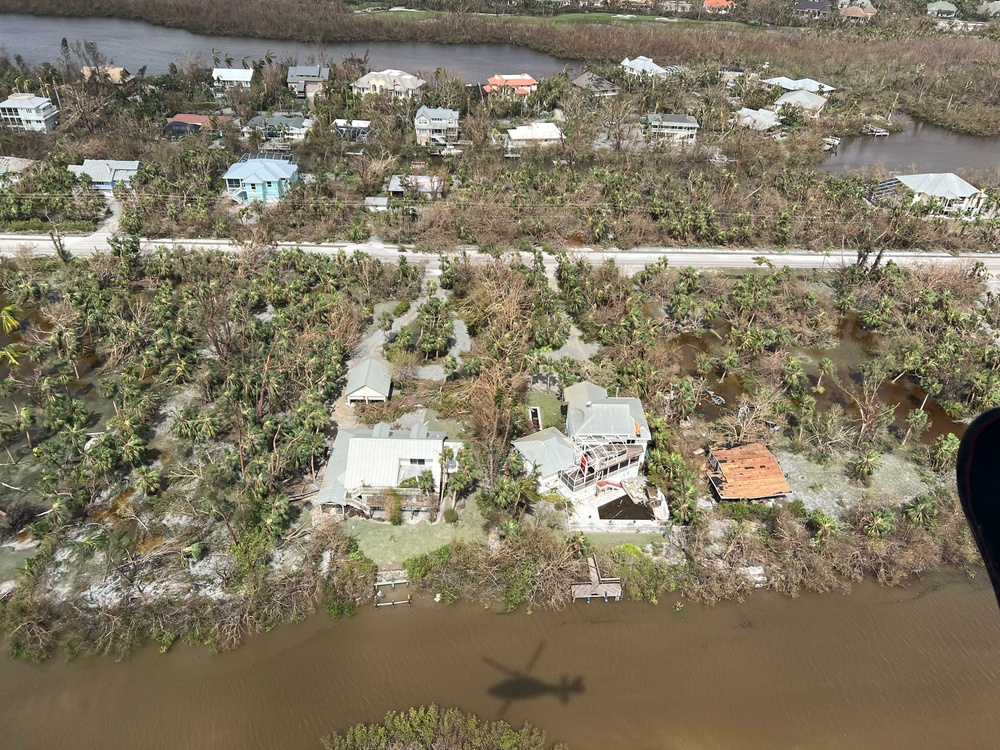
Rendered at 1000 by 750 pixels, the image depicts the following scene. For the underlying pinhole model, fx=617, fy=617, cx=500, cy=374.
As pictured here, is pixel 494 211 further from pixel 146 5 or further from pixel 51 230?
pixel 146 5

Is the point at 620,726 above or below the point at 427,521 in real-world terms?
below

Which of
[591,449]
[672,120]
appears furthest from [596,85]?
[591,449]

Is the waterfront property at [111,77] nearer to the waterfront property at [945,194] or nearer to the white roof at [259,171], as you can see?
the white roof at [259,171]

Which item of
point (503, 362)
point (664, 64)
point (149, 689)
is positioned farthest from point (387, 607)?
point (664, 64)

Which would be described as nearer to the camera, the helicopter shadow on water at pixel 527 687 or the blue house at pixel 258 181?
the helicopter shadow on water at pixel 527 687

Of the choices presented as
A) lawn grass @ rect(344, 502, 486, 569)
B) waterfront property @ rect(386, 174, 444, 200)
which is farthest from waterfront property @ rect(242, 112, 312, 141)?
lawn grass @ rect(344, 502, 486, 569)

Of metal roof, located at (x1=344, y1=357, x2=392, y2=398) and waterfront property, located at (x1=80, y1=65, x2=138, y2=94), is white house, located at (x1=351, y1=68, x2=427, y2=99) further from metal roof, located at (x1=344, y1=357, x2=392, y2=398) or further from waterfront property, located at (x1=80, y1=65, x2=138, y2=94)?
metal roof, located at (x1=344, y1=357, x2=392, y2=398)

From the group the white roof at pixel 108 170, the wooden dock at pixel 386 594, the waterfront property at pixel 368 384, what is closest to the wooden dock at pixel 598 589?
the wooden dock at pixel 386 594
